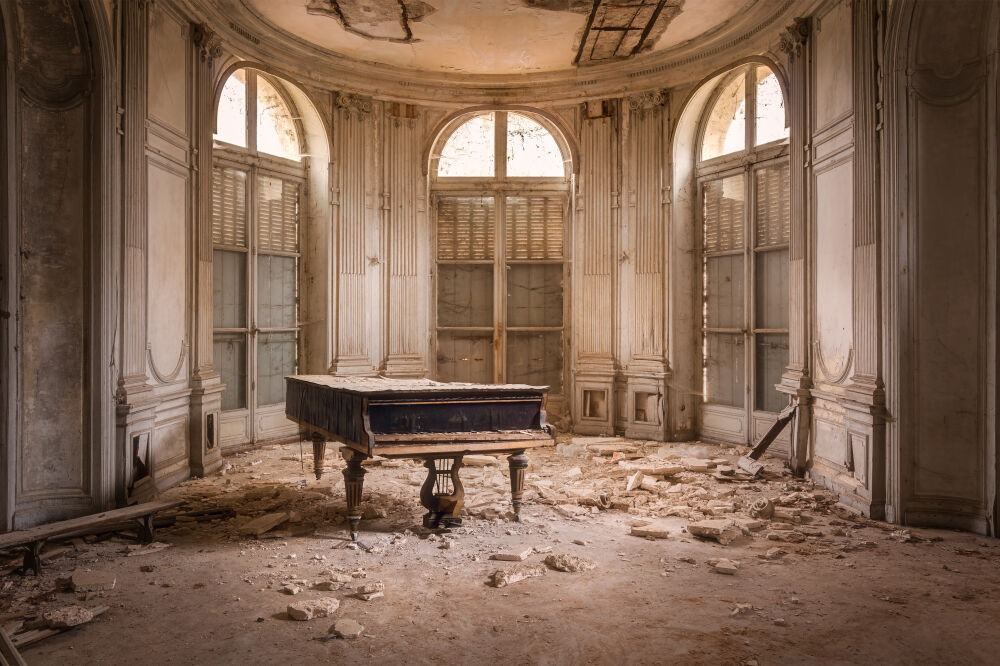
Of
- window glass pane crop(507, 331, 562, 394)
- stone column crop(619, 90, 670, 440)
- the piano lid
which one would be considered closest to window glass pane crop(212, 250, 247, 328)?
the piano lid

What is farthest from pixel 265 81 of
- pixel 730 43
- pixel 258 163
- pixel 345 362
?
pixel 730 43

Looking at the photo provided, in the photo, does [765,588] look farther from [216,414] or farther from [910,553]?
[216,414]

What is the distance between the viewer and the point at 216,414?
6.32 m

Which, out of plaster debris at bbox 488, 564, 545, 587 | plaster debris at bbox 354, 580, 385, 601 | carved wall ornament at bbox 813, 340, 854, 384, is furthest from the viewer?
carved wall ornament at bbox 813, 340, 854, 384

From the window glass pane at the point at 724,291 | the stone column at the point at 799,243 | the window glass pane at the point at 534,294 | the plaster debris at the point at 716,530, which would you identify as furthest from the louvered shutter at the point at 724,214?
the plaster debris at the point at 716,530

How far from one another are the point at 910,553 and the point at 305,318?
597 centimetres

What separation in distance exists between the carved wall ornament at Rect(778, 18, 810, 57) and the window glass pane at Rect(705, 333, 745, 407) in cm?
268

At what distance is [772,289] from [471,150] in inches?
147

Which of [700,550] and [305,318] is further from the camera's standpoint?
[305,318]

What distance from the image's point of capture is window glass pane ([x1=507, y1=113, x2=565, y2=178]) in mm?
8469

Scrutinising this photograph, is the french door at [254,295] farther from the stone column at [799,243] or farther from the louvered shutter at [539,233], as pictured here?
the stone column at [799,243]

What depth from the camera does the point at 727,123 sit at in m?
7.57

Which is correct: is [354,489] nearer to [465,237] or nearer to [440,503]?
[440,503]

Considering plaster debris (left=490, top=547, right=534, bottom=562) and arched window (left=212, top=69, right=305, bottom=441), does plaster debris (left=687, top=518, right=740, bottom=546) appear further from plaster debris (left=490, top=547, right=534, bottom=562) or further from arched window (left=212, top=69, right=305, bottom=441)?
arched window (left=212, top=69, right=305, bottom=441)
